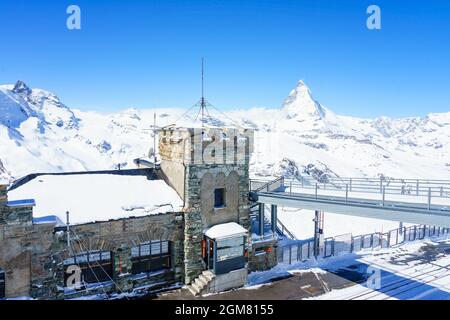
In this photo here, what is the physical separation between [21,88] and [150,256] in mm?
183316

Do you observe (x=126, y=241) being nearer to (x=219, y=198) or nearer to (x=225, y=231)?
(x=225, y=231)

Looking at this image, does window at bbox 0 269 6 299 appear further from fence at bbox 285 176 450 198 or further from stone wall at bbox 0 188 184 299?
fence at bbox 285 176 450 198

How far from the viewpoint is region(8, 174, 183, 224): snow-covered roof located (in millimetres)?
17969

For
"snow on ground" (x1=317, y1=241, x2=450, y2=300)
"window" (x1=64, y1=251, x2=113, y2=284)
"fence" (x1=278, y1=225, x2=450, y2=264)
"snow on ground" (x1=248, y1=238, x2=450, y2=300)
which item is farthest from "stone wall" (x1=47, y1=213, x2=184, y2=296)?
"snow on ground" (x1=317, y1=241, x2=450, y2=300)

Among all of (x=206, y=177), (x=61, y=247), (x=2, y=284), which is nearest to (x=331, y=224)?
(x=206, y=177)

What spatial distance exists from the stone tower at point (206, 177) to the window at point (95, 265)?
14.5ft

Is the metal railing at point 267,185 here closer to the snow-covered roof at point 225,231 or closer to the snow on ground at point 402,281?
the snow-covered roof at point 225,231

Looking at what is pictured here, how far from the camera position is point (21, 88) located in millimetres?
170125

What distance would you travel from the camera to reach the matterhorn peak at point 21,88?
16838 centimetres

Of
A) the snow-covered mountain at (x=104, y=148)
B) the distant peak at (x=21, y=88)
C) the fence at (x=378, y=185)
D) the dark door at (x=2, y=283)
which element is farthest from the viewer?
the distant peak at (x=21, y=88)

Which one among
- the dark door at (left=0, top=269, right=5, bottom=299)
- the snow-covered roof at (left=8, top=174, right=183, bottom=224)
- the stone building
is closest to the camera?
the dark door at (left=0, top=269, right=5, bottom=299)

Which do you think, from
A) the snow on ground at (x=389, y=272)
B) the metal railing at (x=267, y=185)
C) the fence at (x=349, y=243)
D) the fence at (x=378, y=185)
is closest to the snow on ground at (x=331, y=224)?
the fence at (x=349, y=243)

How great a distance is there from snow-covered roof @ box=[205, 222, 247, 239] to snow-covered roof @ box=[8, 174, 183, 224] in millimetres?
2364
